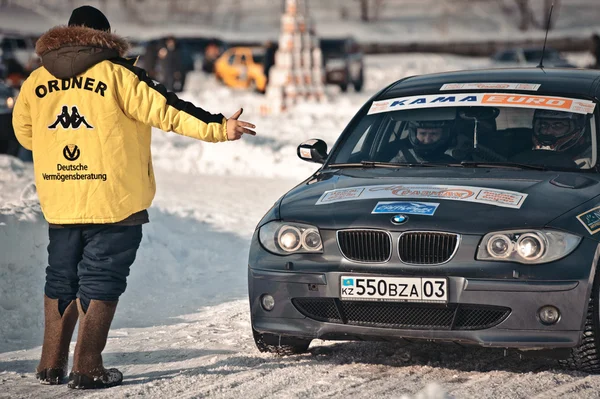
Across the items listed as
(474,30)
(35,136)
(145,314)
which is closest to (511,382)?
(35,136)

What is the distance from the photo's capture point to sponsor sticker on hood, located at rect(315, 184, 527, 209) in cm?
544

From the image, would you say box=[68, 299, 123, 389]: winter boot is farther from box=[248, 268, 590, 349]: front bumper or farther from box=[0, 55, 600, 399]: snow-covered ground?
box=[248, 268, 590, 349]: front bumper

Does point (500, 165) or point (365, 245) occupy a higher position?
point (500, 165)

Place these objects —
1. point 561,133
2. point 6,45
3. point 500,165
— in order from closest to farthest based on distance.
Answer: point 500,165 < point 561,133 < point 6,45

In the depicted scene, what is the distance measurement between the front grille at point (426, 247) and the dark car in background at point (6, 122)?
11379mm

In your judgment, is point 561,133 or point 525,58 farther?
point 525,58

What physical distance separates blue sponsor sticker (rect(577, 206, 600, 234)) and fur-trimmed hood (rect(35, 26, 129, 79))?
230 centimetres

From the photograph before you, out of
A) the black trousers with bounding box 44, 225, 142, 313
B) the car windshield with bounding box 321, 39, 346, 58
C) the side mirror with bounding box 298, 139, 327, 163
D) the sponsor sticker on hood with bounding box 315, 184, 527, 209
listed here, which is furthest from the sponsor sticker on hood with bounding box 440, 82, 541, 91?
the car windshield with bounding box 321, 39, 346, 58

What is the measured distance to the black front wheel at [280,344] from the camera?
5773mm

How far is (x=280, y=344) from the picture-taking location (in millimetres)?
5793

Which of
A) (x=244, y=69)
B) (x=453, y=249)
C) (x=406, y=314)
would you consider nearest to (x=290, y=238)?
(x=406, y=314)

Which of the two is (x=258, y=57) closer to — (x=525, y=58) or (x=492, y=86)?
(x=525, y=58)

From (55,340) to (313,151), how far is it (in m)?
1.99

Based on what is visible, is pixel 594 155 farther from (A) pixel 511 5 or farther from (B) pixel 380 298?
(A) pixel 511 5
